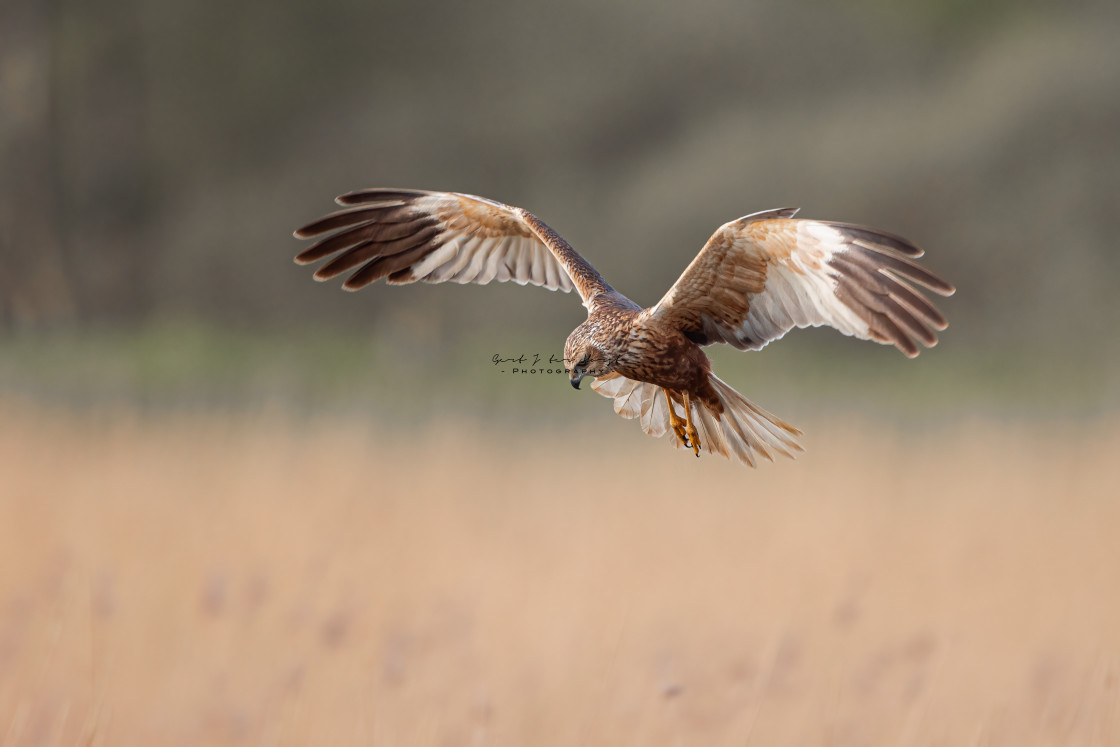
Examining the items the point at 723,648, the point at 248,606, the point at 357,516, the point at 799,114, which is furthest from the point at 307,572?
the point at 799,114

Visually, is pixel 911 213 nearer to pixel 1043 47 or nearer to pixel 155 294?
pixel 1043 47

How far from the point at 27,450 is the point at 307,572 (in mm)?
1708

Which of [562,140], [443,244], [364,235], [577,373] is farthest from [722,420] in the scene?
[562,140]

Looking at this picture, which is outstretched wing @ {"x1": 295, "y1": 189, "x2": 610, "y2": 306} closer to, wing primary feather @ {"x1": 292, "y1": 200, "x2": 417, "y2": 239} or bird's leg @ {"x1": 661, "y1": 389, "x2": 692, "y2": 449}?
wing primary feather @ {"x1": 292, "y1": 200, "x2": 417, "y2": 239}

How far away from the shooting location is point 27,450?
4.29 meters

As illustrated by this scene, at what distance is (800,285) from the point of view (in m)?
2.87

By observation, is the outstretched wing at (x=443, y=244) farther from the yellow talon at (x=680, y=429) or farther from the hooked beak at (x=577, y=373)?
the yellow talon at (x=680, y=429)

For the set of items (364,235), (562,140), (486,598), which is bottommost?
(486,598)

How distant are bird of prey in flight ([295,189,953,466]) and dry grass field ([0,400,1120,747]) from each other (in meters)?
0.65

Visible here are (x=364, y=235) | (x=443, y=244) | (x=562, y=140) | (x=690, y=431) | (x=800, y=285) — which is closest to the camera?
→ (x=800, y=285)

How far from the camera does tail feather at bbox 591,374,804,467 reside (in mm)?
3242

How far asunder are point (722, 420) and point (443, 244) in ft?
3.82

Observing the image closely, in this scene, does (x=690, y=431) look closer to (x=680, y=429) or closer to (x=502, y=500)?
(x=680, y=429)

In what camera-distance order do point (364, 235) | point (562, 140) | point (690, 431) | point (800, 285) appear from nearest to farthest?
1. point (800, 285)
2. point (690, 431)
3. point (364, 235)
4. point (562, 140)
